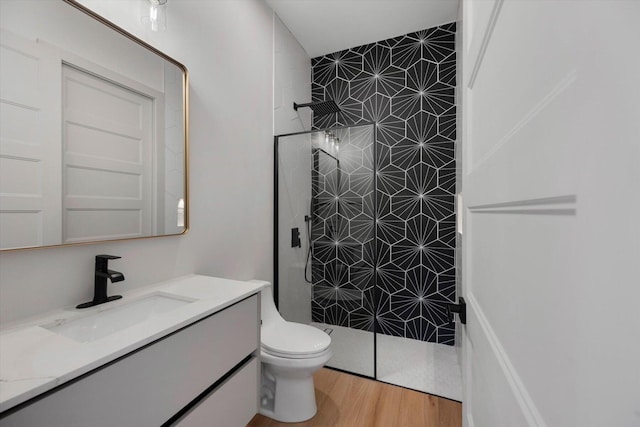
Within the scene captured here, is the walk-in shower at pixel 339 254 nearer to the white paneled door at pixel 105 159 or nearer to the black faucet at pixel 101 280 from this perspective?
the white paneled door at pixel 105 159

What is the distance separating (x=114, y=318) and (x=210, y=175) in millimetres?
879

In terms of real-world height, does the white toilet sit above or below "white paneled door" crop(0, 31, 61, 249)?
below

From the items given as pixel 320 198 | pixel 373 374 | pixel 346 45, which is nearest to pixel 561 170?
pixel 320 198

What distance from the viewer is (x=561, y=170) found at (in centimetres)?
31

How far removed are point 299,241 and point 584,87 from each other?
2.15 meters

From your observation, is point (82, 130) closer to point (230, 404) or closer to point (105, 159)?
point (105, 159)

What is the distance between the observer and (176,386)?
0.91 m

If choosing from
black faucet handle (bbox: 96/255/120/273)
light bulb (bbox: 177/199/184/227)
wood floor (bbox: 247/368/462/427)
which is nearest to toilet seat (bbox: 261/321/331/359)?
wood floor (bbox: 247/368/462/427)

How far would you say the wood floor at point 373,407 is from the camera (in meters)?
1.68

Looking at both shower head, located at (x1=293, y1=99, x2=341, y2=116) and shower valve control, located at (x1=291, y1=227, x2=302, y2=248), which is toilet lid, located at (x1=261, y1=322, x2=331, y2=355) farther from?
shower head, located at (x1=293, y1=99, x2=341, y2=116)

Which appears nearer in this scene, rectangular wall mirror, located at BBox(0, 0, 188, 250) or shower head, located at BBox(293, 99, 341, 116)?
rectangular wall mirror, located at BBox(0, 0, 188, 250)

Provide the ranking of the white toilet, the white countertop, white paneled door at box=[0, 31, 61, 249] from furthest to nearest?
1. the white toilet
2. white paneled door at box=[0, 31, 61, 249]
3. the white countertop

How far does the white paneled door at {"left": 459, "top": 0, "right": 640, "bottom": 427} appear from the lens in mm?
208

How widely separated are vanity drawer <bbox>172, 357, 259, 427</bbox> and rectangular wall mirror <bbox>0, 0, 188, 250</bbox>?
2.38ft
